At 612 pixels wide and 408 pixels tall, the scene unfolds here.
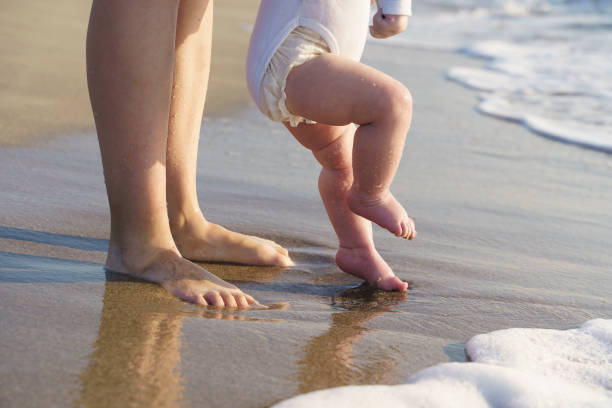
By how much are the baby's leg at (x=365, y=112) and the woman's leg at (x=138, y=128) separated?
0.36 m

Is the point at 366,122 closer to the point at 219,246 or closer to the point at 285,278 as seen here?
the point at 285,278

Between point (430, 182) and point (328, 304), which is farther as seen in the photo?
point (430, 182)

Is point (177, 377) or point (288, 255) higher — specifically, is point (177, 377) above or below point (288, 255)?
above

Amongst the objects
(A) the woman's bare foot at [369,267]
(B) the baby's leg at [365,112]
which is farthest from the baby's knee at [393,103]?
(A) the woman's bare foot at [369,267]

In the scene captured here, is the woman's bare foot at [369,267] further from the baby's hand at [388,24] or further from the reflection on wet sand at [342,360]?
the baby's hand at [388,24]

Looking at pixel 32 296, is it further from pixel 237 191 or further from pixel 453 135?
pixel 453 135

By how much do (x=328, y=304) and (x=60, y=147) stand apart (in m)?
1.70

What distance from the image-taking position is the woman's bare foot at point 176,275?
6.11 feet

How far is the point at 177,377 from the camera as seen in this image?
1.38m

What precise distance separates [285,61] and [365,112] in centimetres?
27

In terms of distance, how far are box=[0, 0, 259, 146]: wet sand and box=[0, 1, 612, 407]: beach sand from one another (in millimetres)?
216

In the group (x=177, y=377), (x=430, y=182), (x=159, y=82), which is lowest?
(x=430, y=182)

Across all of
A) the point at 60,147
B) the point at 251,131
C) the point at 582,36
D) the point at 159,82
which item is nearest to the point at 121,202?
the point at 159,82

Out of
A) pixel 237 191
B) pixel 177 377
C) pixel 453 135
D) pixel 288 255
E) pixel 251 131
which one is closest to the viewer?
pixel 177 377
